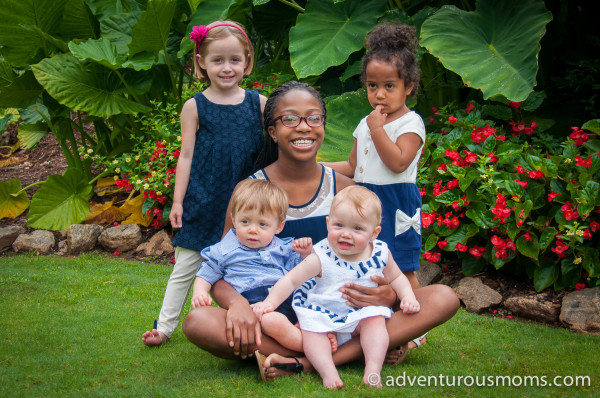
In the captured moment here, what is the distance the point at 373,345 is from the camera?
2240 millimetres

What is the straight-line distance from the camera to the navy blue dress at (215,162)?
2.73m

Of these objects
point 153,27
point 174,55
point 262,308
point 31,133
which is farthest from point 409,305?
point 31,133

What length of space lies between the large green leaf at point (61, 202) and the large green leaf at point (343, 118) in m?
2.27

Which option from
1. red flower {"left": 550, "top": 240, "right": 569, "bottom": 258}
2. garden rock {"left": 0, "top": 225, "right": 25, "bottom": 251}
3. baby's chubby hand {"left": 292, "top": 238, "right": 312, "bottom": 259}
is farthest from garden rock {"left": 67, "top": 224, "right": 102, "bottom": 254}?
red flower {"left": 550, "top": 240, "right": 569, "bottom": 258}

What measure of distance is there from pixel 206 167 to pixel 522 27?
8.01ft

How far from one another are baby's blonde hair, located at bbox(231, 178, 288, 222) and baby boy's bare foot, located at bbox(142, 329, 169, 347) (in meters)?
0.79

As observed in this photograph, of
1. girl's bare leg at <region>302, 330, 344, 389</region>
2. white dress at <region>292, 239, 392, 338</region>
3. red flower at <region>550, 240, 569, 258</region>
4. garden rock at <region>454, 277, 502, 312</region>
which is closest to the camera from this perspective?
girl's bare leg at <region>302, 330, 344, 389</region>

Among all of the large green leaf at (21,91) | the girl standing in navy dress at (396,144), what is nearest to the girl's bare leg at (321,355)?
the girl standing in navy dress at (396,144)

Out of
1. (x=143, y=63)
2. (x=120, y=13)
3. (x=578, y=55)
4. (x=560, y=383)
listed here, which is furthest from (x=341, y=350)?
(x=120, y=13)

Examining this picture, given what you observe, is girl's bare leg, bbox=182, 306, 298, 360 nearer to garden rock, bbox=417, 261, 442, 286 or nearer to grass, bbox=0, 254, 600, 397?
grass, bbox=0, 254, 600, 397

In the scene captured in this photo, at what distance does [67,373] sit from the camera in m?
2.44

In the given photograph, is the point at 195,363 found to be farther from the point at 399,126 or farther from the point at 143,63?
the point at 143,63

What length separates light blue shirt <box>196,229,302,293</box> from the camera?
2377 millimetres

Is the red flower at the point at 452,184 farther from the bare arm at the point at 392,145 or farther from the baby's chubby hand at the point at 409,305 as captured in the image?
the baby's chubby hand at the point at 409,305
